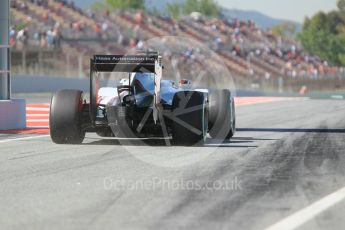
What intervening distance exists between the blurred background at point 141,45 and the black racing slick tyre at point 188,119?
806 inches

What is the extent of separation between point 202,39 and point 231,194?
167 feet

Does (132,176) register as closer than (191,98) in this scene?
Yes

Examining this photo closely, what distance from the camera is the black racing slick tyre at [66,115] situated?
11188 millimetres

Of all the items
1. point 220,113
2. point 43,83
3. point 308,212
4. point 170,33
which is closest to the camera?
point 308,212

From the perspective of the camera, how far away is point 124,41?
4606 centimetres

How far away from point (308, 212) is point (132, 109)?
560 centimetres

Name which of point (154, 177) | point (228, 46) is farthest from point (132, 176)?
point (228, 46)

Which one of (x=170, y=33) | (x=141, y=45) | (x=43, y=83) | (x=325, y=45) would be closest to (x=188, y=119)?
(x=43, y=83)

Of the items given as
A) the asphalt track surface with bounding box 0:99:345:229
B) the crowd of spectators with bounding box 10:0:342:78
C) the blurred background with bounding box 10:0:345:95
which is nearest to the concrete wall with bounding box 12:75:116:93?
the blurred background with bounding box 10:0:345:95

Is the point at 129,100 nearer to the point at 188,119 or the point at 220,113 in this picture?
the point at 188,119

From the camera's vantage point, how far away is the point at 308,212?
5805 mm

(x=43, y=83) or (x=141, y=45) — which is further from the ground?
(x=141, y=45)

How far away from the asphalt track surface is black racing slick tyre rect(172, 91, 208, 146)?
0.28 meters

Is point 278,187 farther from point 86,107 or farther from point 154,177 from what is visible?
point 86,107
